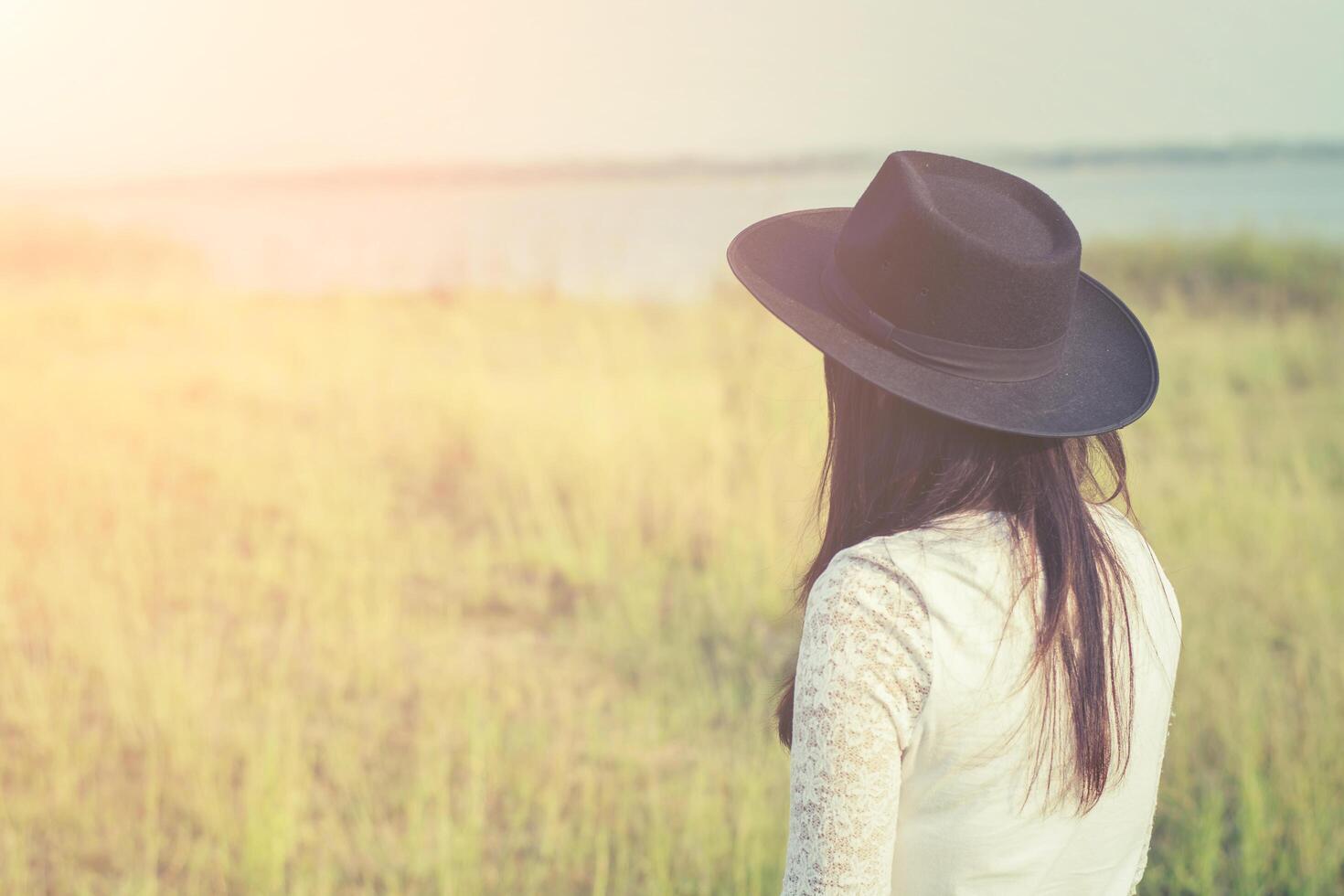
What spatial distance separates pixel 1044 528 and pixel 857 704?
261 millimetres

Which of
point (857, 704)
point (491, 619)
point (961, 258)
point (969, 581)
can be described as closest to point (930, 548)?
point (969, 581)

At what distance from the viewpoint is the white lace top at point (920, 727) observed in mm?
949

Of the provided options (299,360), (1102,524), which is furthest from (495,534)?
(1102,524)

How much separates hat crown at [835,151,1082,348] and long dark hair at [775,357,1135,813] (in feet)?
0.31

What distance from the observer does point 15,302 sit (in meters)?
10.7

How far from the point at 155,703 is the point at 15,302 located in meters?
9.15

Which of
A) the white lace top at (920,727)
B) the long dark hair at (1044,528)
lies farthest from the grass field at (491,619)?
the white lace top at (920,727)

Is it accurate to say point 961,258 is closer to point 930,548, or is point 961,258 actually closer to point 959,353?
point 959,353

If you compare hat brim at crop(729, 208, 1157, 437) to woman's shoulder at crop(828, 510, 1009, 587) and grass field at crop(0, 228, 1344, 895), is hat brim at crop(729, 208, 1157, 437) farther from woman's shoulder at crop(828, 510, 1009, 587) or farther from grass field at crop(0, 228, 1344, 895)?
grass field at crop(0, 228, 1344, 895)

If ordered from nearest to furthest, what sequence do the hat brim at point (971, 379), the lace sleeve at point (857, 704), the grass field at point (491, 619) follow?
the lace sleeve at point (857, 704)
the hat brim at point (971, 379)
the grass field at point (491, 619)

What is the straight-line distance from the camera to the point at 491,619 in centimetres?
428

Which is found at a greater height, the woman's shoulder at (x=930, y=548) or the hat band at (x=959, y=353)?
the hat band at (x=959, y=353)

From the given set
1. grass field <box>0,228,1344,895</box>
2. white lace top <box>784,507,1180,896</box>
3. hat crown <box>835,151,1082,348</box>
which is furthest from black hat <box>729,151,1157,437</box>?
grass field <box>0,228,1344,895</box>

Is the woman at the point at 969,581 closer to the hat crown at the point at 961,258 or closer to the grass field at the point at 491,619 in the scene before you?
the hat crown at the point at 961,258
